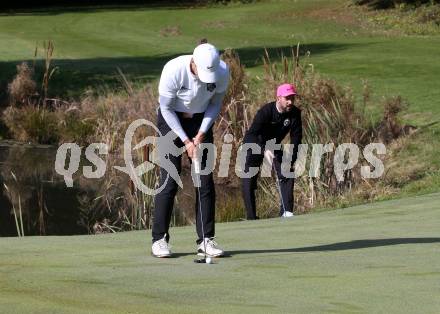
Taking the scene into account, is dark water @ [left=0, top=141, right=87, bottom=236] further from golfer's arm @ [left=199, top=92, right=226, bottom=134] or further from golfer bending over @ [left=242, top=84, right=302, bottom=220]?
golfer's arm @ [left=199, top=92, right=226, bottom=134]

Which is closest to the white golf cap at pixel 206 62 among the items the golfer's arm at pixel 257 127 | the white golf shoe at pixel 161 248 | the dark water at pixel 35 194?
the white golf shoe at pixel 161 248

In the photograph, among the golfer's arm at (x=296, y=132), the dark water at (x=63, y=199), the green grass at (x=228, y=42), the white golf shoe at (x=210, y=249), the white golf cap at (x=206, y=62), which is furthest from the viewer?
the green grass at (x=228, y=42)

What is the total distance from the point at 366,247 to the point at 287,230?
77.8 inches

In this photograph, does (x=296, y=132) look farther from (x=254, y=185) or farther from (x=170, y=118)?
(x=170, y=118)

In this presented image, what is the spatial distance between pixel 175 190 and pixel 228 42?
31.5 metres

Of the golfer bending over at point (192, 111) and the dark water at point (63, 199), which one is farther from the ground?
the golfer bending over at point (192, 111)

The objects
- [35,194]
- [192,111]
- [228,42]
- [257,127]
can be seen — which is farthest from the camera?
[228,42]

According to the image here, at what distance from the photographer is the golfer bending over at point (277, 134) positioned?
14.9 m

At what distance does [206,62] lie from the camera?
8.77 meters

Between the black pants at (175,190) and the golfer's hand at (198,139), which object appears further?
the black pants at (175,190)

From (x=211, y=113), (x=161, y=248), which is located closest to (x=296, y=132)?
(x=161, y=248)

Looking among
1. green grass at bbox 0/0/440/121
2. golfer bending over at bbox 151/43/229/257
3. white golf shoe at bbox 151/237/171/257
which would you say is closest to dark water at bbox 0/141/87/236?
green grass at bbox 0/0/440/121

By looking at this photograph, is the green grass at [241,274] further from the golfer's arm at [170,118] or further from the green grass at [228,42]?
the green grass at [228,42]

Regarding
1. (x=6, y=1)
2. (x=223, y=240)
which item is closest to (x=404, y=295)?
(x=223, y=240)
